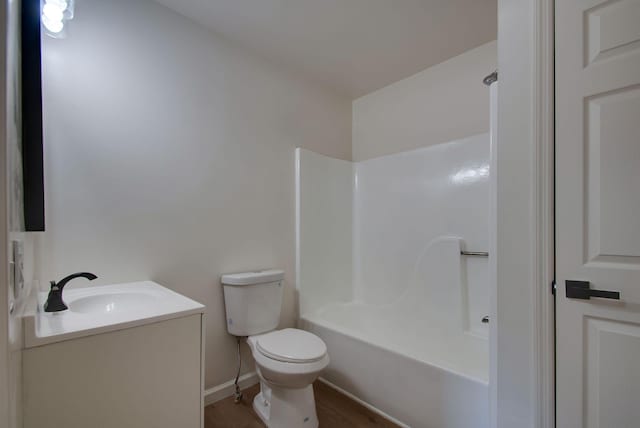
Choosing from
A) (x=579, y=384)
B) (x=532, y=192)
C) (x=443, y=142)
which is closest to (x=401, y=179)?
(x=443, y=142)

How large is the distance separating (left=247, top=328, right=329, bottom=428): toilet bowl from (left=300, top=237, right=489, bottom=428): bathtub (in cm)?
38

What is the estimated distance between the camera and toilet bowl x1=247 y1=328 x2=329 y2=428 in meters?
1.50

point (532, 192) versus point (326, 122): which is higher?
point (326, 122)

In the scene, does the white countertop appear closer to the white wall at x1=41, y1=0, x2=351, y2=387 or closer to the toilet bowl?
the white wall at x1=41, y1=0, x2=351, y2=387

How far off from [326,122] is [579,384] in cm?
231

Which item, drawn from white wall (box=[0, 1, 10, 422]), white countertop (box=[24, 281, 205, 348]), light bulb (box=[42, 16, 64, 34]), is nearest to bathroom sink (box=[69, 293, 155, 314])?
white countertop (box=[24, 281, 205, 348])

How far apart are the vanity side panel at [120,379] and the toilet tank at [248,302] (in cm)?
72

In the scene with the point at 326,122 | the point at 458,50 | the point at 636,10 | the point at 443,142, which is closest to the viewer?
the point at 636,10

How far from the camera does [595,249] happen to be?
3.34 ft

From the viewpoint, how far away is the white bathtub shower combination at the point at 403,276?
1.61m

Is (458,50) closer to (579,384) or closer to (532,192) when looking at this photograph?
(532,192)

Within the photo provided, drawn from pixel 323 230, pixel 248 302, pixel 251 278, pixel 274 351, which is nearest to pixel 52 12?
pixel 251 278

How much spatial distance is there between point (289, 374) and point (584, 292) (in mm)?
1288

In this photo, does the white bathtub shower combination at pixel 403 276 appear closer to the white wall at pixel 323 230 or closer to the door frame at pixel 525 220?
the white wall at pixel 323 230
